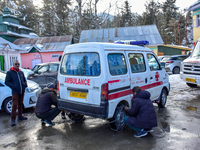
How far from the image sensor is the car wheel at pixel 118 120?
4.07 metres

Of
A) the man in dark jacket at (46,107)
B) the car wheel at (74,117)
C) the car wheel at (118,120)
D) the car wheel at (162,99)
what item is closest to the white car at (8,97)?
the man in dark jacket at (46,107)

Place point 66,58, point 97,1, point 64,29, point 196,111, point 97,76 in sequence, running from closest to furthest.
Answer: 1. point 97,76
2. point 66,58
3. point 196,111
4. point 97,1
5. point 64,29

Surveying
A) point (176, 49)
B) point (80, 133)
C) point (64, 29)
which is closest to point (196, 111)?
point (80, 133)

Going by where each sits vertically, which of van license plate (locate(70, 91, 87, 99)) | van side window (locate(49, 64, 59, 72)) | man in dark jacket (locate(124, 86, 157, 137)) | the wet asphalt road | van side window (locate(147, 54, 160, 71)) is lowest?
the wet asphalt road

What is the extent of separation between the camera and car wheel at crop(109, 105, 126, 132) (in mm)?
4070

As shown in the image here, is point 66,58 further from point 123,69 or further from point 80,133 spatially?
point 80,133

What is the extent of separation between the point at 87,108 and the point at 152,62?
2.76 metres

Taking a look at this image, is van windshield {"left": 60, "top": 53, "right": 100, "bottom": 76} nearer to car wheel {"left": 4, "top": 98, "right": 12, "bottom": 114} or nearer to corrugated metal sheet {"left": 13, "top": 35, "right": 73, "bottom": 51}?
car wheel {"left": 4, "top": 98, "right": 12, "bottom": 114}

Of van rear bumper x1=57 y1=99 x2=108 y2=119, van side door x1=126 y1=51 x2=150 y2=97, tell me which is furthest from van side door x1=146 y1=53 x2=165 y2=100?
van rear bumper x1=57 y1=99 x2=108 y2=119

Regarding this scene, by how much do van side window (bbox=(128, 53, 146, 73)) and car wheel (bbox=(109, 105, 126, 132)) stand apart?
1.04 meters

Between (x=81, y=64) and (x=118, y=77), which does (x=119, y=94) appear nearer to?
Result: (x=118, y=77)

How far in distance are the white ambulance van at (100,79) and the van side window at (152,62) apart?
59 centimetres

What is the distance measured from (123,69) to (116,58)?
13.0 inches

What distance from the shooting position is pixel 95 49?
3.91 m
